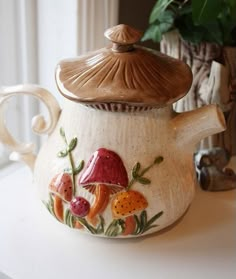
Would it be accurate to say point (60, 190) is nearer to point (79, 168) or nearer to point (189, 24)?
point (79, 168)

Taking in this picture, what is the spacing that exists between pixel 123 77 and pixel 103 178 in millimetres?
115

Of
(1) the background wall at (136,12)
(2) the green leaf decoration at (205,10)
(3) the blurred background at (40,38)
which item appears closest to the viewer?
(2) the green leaf decoration at (205,10)

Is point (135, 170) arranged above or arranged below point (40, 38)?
below

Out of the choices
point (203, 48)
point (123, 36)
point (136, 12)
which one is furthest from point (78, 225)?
point (136, 12)

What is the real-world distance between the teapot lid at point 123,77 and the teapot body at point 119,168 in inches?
1.3

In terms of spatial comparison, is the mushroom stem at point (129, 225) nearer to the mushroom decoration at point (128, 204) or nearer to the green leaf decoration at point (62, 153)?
the mushroom decoration at point (128, 204)

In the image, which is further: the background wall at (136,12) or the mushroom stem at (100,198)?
the background wall at (136,12)

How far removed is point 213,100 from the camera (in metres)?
0.82

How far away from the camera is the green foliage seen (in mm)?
770

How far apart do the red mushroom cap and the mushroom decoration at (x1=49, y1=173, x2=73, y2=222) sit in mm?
18

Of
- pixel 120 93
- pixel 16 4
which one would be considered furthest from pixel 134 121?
pixel 16 4

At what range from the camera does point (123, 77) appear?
0.60 metres

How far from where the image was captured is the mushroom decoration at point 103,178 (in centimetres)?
61

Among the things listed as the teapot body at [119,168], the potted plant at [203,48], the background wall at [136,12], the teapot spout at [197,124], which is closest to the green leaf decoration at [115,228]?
the teapot body at [119,168]
